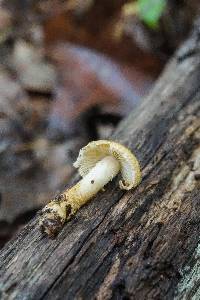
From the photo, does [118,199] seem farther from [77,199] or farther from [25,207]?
[25,207]

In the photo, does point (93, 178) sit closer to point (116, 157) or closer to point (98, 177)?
point (98, 177)

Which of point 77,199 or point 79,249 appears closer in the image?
point 79,249

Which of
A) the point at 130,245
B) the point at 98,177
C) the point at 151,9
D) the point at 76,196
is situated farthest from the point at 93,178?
the point at 151,9

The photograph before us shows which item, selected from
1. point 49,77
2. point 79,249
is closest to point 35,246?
point 79,249

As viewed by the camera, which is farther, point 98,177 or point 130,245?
point 98,177

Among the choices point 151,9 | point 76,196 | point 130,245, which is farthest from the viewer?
point 151,9

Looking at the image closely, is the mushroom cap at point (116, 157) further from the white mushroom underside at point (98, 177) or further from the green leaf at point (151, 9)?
the green leaf at point (151, 9)

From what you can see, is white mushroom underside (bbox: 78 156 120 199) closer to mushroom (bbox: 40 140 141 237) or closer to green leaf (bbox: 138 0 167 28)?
mushroom (bbox: 40 140 141 237)
